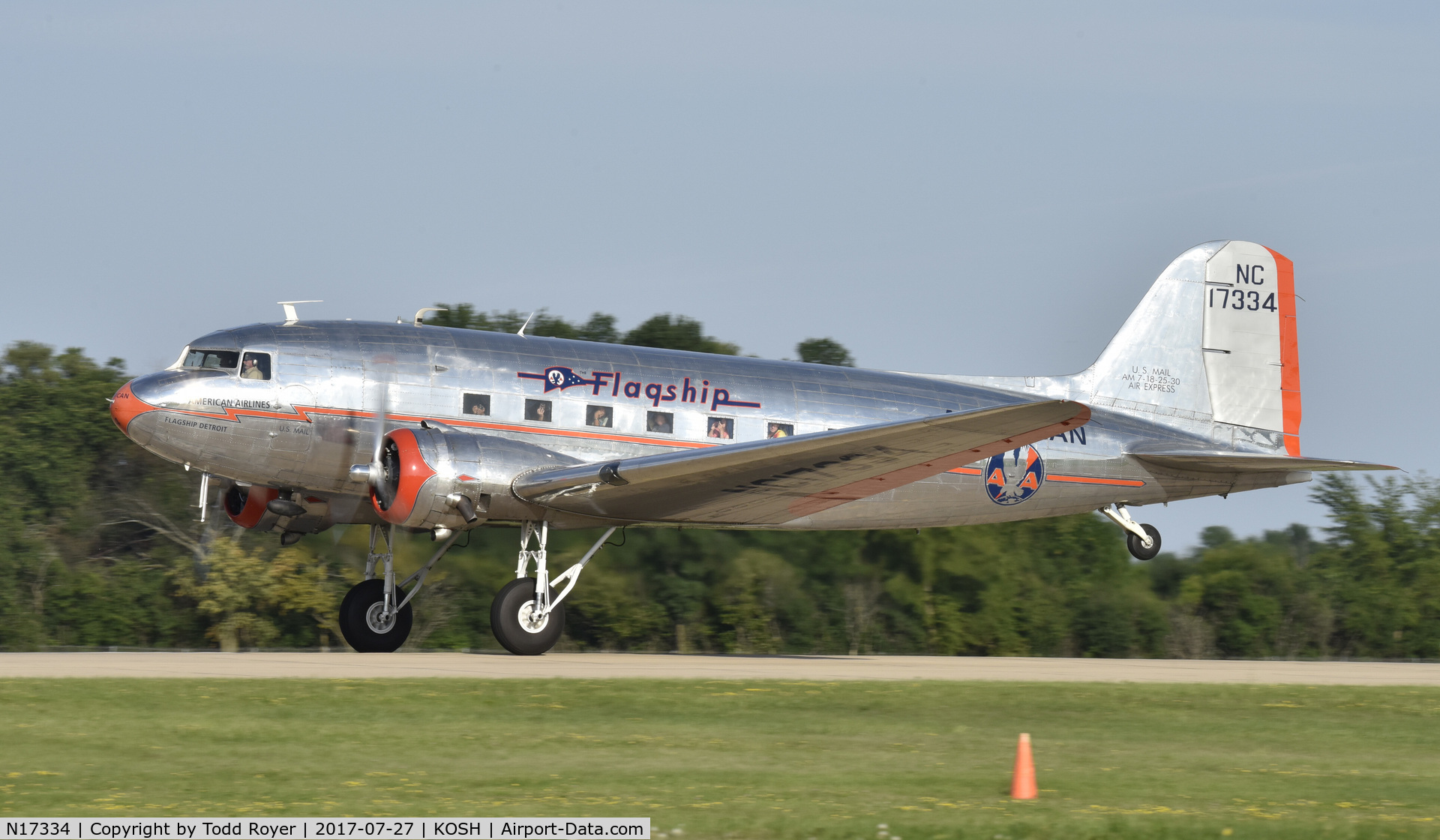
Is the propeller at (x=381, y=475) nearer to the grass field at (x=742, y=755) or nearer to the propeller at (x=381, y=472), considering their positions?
the propeller at (x=381, y=472)

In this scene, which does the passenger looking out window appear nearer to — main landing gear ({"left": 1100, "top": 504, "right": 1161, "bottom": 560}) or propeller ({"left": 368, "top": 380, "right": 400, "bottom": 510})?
propeller ({"left": 368, "top": 380, "right": 400, "bottom": 510})

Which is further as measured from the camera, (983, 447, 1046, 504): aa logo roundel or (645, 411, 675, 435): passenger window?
(983, 447, 1046, 504): aa logo roundel

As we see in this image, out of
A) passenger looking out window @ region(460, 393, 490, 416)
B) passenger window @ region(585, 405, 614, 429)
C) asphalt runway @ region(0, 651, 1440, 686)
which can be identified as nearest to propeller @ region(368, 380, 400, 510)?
passenger looking out window @ region(460, 393, 490, 416)

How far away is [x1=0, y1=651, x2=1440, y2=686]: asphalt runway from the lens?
1437cm

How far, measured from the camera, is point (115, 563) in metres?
28.3

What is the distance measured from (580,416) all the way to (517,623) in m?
2.69

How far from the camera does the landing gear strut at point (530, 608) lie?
16.5m

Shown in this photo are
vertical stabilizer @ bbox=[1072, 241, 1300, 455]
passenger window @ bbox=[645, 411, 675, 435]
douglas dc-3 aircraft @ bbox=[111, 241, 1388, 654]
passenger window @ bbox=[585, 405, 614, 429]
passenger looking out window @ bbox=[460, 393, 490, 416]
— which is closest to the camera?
douglas dc-3 aircraft @ bbox=[111, 241, 1388, 654]

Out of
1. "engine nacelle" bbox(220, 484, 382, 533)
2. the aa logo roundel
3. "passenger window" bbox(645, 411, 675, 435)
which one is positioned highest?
"passenger window" bbox(645, 411, 675, 435)

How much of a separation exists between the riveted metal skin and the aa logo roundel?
0.13 feet

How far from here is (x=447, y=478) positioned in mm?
15586

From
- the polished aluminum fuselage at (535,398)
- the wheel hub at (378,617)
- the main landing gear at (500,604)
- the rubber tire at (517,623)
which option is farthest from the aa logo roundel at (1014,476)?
the wheel hub at (378,617)

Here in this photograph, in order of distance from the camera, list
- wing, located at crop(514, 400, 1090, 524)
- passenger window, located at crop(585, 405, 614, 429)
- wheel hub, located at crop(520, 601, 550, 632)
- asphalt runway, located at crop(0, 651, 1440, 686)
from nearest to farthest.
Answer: asphalt runway, located at crop(0, 651, 1440, 686)
wing, located at crop(514, 400, 1090, 524)
wheel hub, located at crop(520, 601, 550, 632)
passenger window, located at crop(585, 405, 614, 429)

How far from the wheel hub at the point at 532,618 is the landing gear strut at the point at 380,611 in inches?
80.9
